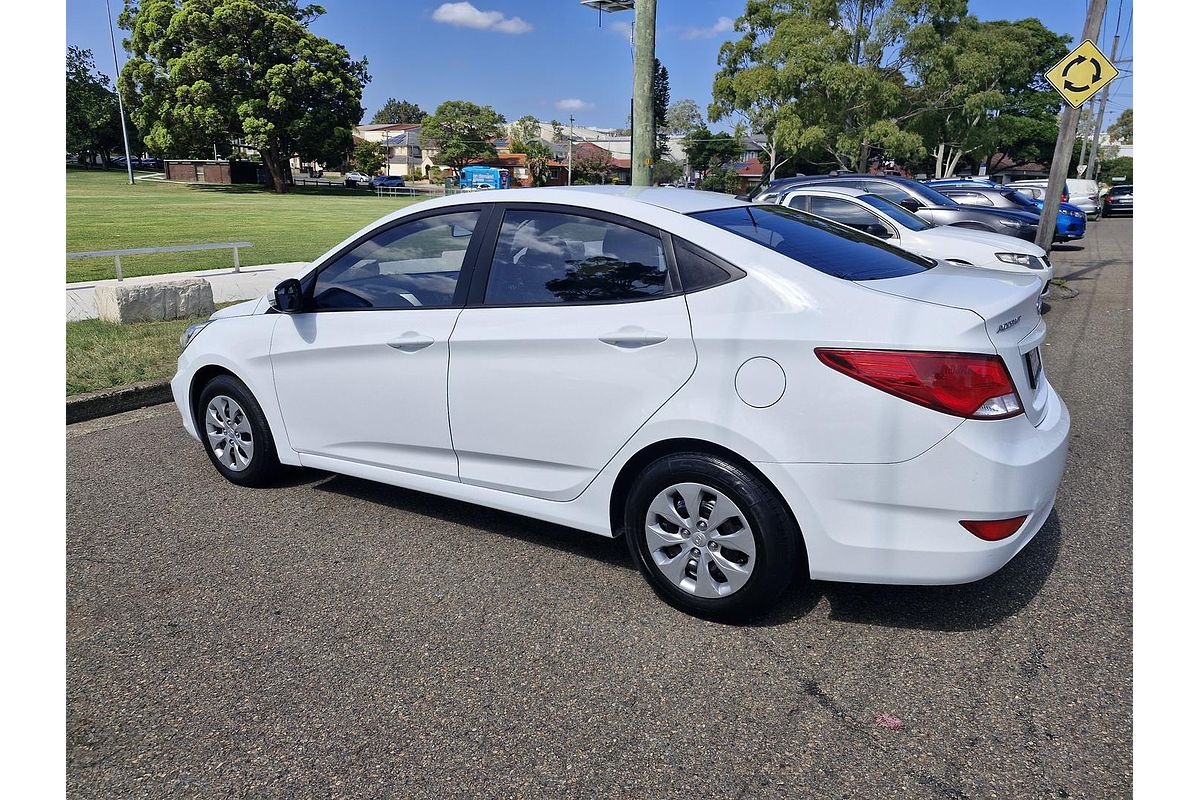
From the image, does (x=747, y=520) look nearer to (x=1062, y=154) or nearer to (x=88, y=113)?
(x=1062, y=154)

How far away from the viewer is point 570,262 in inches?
135

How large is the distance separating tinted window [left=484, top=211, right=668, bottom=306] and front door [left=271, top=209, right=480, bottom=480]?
214mm

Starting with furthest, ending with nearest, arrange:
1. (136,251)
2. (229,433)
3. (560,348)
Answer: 1. (136,251)
2. (229,433)
3. (560,348)

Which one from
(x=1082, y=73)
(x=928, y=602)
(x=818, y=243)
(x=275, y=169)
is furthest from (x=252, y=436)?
(x=275, y=169)

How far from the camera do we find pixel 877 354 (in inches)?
106

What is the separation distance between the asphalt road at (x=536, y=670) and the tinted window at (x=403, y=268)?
1147 millimetres

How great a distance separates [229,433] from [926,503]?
3.72 meters

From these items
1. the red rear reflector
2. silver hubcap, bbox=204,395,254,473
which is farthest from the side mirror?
the red rear reflector

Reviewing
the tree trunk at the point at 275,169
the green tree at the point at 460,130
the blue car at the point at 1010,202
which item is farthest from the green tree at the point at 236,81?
the blue car at the point at 1010,202

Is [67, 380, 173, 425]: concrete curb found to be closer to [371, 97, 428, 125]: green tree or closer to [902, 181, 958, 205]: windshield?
[902, 181, 958, 205]: windshield

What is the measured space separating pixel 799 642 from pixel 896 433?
0.91 m

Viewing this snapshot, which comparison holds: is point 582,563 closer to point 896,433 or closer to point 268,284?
point 896,433

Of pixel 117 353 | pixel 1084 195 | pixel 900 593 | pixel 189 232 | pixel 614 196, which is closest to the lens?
pixel 900 593
